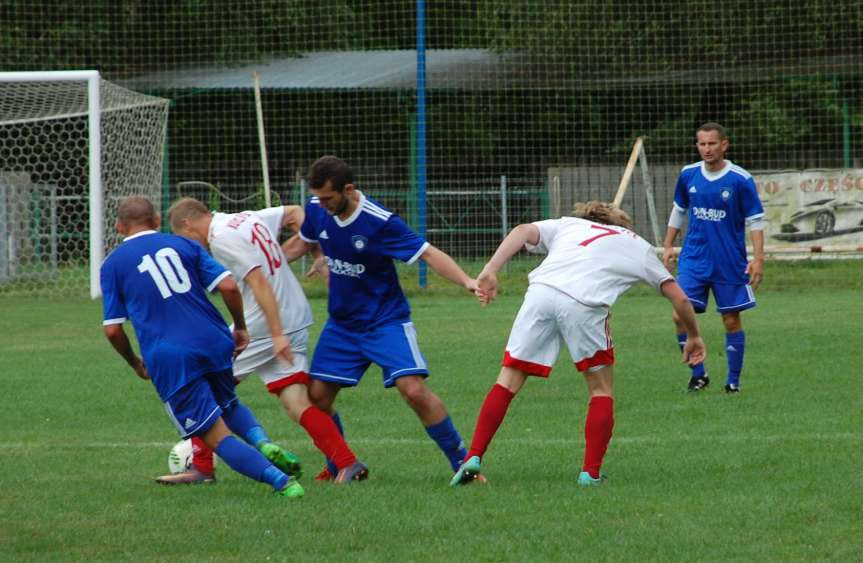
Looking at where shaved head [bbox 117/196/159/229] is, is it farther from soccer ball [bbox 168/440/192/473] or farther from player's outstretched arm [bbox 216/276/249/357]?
soccer ball [bbox 168/440/192/473]

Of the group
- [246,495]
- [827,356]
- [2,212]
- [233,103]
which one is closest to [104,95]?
[2,212]

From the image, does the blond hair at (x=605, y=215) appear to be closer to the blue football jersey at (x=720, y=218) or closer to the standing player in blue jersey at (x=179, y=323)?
the standing player in blue jersey at (x=179, y=323)

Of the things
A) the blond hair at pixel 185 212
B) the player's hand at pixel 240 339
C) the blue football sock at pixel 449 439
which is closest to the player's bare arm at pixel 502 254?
the blue football sock at pixel 449 439

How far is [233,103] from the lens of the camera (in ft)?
101

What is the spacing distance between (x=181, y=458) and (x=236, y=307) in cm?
113

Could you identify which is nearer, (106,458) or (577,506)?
(577,506)

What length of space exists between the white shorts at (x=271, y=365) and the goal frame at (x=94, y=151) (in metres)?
11.6

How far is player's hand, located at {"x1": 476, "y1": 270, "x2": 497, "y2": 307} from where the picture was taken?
669cm

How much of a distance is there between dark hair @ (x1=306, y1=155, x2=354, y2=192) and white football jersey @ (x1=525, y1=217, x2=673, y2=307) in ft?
3.10

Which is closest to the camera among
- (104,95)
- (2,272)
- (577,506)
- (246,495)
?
(577,506)

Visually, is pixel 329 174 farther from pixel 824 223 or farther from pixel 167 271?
pixel 824 223

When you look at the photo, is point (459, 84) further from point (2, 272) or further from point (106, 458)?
point (106, 458)

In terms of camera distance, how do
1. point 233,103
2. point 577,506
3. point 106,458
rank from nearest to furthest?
point 577,506 < point 106,458 < point 233,103

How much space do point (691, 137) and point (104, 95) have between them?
1659 centimetres
